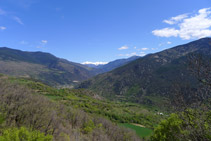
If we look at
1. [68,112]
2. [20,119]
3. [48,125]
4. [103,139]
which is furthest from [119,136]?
[20,119]

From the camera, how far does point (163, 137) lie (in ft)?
115

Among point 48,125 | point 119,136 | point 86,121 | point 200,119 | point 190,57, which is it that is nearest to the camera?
point 200,119

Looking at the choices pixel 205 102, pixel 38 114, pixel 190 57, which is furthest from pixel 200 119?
pixel 38 114

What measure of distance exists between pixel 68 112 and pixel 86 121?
9.03 m

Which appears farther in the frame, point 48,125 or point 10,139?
point 48,125

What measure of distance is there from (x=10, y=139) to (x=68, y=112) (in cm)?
4232

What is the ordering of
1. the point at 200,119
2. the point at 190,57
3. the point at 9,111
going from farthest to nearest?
the point at 9,111 → the point at 190,57 → the point at 200,119

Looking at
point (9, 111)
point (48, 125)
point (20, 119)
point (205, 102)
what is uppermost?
point (205, 102)

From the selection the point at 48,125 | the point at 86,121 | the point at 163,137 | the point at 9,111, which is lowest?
the point at 86,121

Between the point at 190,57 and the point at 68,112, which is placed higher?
the point at 190,57

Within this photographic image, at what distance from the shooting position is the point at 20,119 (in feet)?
106

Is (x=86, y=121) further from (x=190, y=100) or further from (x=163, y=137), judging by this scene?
(x=190, y=100)

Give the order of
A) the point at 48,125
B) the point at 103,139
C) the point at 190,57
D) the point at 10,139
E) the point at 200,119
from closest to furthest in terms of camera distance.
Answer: the point at 200,119 < the point at 190,57 < the point at 10,139 < the point at 48,125 < the point at 103,139

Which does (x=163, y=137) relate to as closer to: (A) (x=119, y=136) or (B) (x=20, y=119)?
(A) (x=119, y=136)
